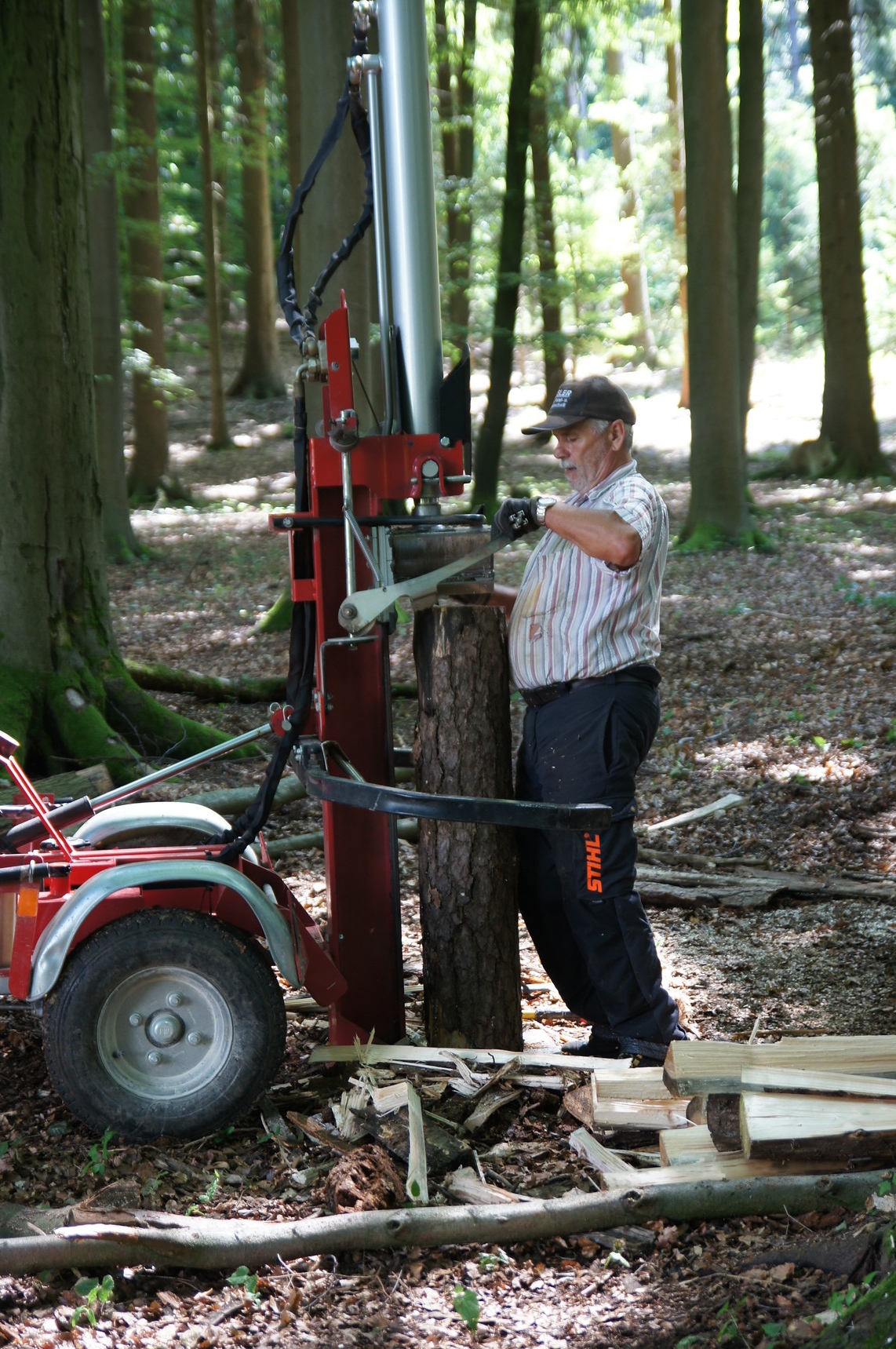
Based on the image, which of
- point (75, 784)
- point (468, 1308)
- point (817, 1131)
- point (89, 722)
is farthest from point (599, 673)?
point (89, 722)

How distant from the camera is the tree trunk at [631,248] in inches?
1204

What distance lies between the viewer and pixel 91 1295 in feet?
8.61

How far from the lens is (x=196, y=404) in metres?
26.7

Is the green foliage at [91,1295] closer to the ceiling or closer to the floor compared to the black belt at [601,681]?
closer to the floor

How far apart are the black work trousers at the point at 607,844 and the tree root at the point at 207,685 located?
4300mm

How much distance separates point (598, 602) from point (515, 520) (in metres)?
→ 0.36

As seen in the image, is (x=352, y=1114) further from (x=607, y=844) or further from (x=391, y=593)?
(x=391, y=593)

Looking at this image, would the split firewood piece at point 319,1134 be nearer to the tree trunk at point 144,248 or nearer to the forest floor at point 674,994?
the forest floor at point 674,994

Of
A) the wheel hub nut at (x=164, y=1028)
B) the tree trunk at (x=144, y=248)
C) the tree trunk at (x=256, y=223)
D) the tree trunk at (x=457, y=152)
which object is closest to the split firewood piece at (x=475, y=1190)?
the wheel hub nut at (x=164, y=1028)

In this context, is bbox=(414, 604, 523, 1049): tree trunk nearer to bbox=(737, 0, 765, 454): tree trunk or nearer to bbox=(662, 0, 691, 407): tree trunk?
Result: bbox=(737, 0, 765, 454): tree trunk

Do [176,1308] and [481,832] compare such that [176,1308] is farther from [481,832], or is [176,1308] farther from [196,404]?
[196,404]

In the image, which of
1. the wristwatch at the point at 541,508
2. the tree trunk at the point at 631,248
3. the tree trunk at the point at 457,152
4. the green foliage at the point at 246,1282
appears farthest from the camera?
the tree trunk at the point at 631,248

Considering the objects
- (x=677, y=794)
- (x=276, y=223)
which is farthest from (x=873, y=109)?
(x=677, y=794)

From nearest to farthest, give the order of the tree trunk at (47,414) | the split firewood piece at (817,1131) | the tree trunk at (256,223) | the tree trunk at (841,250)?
the split firewood piece at (817,1131), the tree trunk at (47,414), the tree trunk at (841,250), the tree trunk at (256,223)
